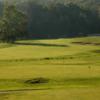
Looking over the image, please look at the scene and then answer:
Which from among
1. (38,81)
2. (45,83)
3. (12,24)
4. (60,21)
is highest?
(12,24)

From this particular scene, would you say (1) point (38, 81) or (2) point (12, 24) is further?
(2) point (12, 24)

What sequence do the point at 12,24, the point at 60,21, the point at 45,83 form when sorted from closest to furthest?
the point at 45,83
the point at 12,24
the point at 60,21

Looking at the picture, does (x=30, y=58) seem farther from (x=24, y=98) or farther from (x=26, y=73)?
(x=24, y=98)

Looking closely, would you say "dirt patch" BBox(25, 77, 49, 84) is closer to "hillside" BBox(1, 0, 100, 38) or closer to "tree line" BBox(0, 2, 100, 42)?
"tree line" BBox(0, 2, 100, 42)

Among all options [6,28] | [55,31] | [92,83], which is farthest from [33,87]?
[55,31]

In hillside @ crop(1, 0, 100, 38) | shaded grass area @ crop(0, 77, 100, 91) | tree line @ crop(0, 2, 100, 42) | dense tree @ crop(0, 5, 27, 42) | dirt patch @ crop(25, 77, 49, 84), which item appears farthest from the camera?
hillside @ crop(1, 0, 100, 38)

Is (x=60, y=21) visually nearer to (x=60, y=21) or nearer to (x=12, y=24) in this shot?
(x=60, y=21)

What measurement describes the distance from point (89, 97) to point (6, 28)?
82.6m

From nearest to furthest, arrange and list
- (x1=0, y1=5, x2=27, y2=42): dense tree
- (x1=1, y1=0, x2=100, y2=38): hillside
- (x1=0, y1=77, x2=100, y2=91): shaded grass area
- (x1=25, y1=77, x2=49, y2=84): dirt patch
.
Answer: (x1=0, y1=77, x2=100, y2=91): shaded grass area < (x1=25, y1=77, x2=49, y2=84): dirt patch < (x1=0, y1=5, x2=27, y2=42): dense tree < (x1=1, y1=0, x2=100, y2=38): hillside

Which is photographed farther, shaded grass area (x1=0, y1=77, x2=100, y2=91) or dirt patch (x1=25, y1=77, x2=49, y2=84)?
dirt patch (x1=25, y1=77, x2=49, y2=84)

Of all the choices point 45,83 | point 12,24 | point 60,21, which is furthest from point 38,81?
point 60,21

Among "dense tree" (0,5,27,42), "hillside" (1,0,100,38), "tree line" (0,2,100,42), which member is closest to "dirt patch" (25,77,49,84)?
"dense tree" (0,5,27,42)

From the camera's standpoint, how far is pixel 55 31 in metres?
141

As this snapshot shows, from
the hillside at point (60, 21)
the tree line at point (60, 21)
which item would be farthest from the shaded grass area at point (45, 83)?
the hillside at point (60, 21)
